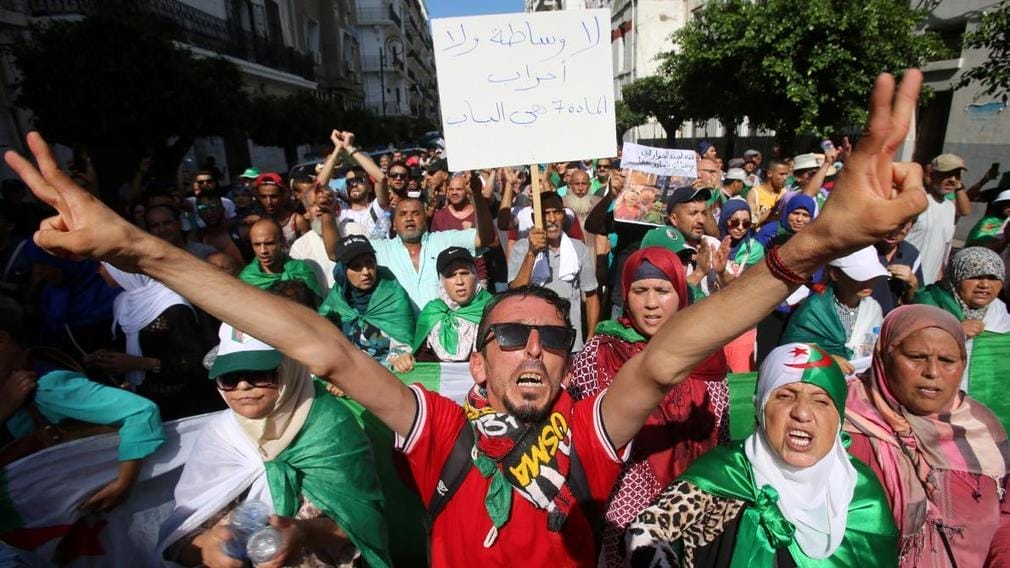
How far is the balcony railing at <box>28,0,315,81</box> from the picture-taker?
13.8 metres

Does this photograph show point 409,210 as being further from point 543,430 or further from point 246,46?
point 246,46

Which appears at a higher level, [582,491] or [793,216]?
[793,216]

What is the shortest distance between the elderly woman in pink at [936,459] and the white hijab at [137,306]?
347 centimetres

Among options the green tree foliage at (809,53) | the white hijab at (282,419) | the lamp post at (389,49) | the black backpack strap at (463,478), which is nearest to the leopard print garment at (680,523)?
the black backpack strap at (463,478)

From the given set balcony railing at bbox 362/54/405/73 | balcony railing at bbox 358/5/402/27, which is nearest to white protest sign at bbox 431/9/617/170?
balcony railing at bbox 362/54/405/73

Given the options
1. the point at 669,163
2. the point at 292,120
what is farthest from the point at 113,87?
the point at 292,120

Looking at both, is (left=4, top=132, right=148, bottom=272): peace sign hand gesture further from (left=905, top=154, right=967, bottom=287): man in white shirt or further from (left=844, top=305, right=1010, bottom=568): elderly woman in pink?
(left=905, top=154, right=967, bottom=287): man in white shirt

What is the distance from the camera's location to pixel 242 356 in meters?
1.84

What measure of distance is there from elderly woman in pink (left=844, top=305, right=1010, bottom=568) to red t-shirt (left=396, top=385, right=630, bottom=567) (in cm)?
107

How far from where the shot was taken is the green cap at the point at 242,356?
182 cm

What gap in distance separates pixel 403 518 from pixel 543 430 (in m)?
1.46

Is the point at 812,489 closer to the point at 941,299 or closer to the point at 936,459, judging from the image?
the point at 936,459

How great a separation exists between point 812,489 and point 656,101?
2804 centimetres

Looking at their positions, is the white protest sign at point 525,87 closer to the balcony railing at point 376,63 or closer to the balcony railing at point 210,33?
the balcony railing at point 210,33
